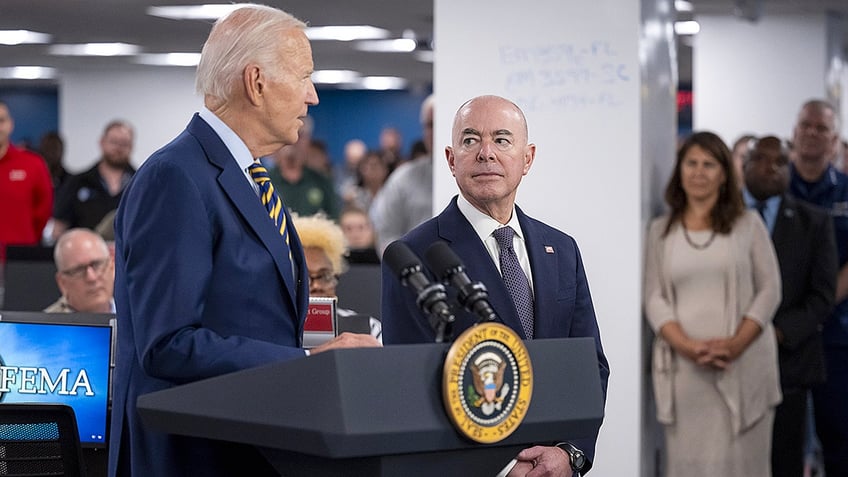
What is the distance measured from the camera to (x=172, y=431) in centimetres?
191

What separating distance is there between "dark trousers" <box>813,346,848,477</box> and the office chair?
4518 mm

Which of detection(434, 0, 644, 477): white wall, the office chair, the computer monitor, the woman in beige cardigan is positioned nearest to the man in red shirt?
detection(434, 0, 644, 477): white wall

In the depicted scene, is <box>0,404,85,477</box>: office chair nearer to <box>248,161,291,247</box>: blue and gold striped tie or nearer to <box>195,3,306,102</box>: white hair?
<box>248,161,291,247</box>: blue and gold striped tie

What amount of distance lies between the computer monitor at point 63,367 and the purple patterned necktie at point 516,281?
45.5 inches

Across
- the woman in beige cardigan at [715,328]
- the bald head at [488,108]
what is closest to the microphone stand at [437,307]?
the bald head at [488,108]

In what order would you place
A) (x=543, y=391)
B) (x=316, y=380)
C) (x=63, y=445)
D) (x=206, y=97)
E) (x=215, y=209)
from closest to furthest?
(x=316, y=380) < (x=543, y=391) < (x=215, y=209) < (x=206, y=97) < (x=63, y=445)

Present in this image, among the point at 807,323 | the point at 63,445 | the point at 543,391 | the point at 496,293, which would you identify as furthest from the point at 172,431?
the point at 807,323

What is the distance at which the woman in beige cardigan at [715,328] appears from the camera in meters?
5.48

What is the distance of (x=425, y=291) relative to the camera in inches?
72.3

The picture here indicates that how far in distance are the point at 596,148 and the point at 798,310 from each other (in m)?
1.20

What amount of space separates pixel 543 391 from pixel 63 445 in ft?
4.00

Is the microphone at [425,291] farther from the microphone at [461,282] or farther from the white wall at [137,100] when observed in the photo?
the white wall at [137,100]

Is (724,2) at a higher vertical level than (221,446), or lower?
higher

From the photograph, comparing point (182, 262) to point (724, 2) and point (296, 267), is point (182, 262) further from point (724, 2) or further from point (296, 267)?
point (724, 2)
